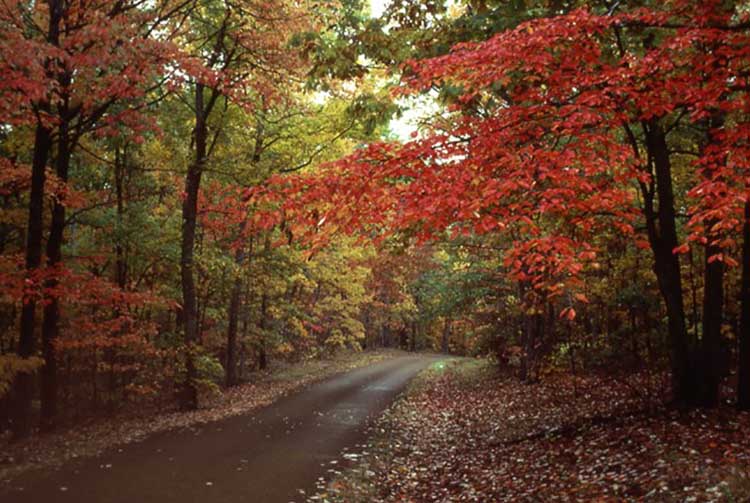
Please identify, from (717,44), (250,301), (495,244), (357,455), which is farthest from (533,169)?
(250,301)

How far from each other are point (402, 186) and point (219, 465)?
6.29 metres

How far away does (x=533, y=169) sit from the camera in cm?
586

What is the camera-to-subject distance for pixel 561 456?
904cm

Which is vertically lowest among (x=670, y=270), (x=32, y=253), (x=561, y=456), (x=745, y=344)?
(x=561, y=456)

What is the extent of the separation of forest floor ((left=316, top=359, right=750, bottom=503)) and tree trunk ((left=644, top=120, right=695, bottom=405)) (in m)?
0.58

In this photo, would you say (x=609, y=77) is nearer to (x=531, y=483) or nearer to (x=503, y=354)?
(x=531, y=483)

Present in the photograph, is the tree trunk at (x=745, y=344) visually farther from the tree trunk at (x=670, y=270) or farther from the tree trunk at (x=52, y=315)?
the tree trunk at (x=52, y=315)

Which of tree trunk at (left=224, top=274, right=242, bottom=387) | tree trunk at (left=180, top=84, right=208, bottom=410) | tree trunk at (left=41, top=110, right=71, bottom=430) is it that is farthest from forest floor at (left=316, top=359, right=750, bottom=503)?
tree trunk at (left=224, top=274, right=242, bottom=387)

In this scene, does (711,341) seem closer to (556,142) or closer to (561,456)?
(561,456)

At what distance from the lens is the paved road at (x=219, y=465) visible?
7.92 meters

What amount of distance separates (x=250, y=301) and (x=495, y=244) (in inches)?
492

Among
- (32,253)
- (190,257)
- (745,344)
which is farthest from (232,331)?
(745,344)

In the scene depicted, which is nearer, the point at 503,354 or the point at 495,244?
the point at 495,244

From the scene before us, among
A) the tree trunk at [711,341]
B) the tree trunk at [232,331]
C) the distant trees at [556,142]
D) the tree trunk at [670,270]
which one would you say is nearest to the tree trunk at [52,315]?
the tree trunk at [232,331]
